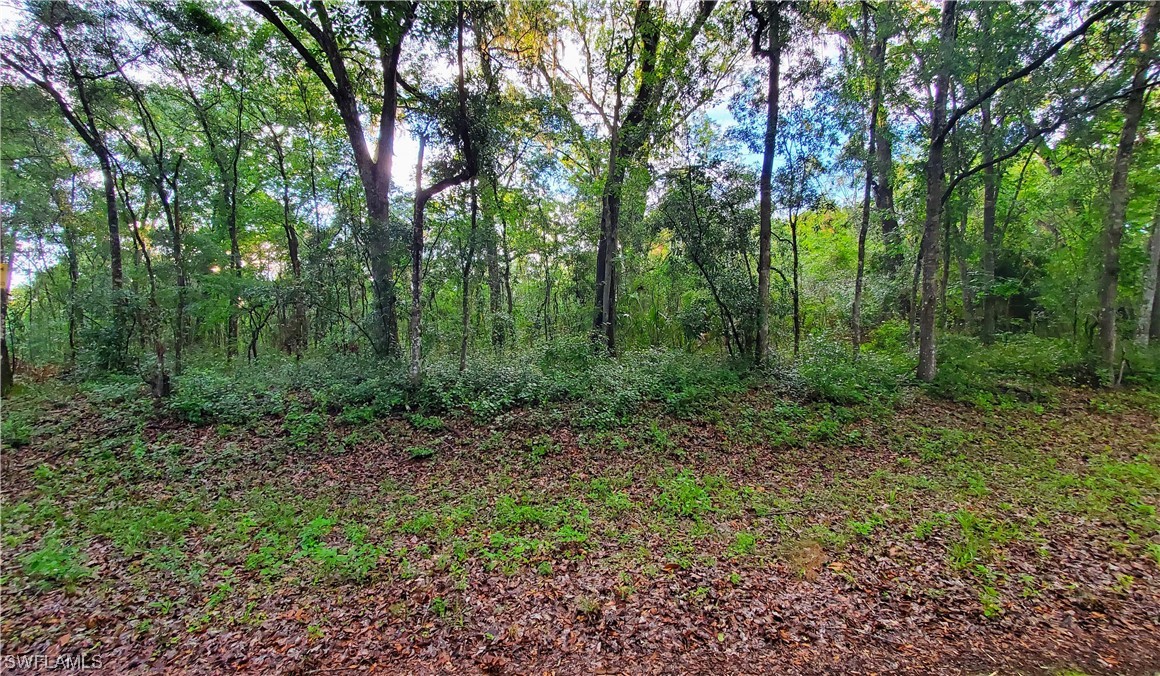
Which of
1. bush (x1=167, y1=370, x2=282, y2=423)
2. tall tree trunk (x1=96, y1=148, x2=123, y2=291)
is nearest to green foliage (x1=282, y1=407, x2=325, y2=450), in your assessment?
bush (x1=167, y1=370, x2=282, y2=423)

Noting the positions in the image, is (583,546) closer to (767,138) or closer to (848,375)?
(848,375)

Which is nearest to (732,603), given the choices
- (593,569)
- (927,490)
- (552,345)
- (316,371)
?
(593,569)

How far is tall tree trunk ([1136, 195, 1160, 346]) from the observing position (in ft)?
30.8

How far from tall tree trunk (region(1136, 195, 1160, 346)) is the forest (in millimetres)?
126

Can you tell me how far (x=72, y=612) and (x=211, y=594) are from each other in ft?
3.19

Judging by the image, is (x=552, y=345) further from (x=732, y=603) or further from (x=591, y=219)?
(x=732, y=603)

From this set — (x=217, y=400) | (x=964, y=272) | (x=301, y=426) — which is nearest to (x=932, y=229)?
(x=964, y=272)

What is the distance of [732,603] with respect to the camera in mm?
3588

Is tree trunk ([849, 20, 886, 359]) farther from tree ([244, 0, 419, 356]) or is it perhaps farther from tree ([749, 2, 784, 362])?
tree ([244, 0, 419, 356])

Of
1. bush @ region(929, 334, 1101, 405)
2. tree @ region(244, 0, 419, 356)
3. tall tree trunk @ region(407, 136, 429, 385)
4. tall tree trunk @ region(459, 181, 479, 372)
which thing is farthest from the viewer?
tall tree trunk @ region(459, 181, 479, 372)

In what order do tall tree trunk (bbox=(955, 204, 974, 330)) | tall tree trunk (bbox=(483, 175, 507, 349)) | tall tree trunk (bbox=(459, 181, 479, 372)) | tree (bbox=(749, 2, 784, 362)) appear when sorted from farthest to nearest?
tall tree trunk (bbox=(955, 204, 974, 330))
tall tree trunk (bbox=(483, 175, 507, 349))
tall tree trunk (bbox=(459, 181, 479, 372))
tree (bbox=(749, 2, 784, 362))

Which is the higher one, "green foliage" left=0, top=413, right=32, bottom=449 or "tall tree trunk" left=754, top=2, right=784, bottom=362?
"tall tree trunk" left=754, top=2, right=784, bottom=362

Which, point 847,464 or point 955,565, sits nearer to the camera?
point 955,565

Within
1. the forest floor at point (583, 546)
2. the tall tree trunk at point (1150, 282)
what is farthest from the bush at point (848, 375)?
the tall tree trunk at point (1150, 282)
